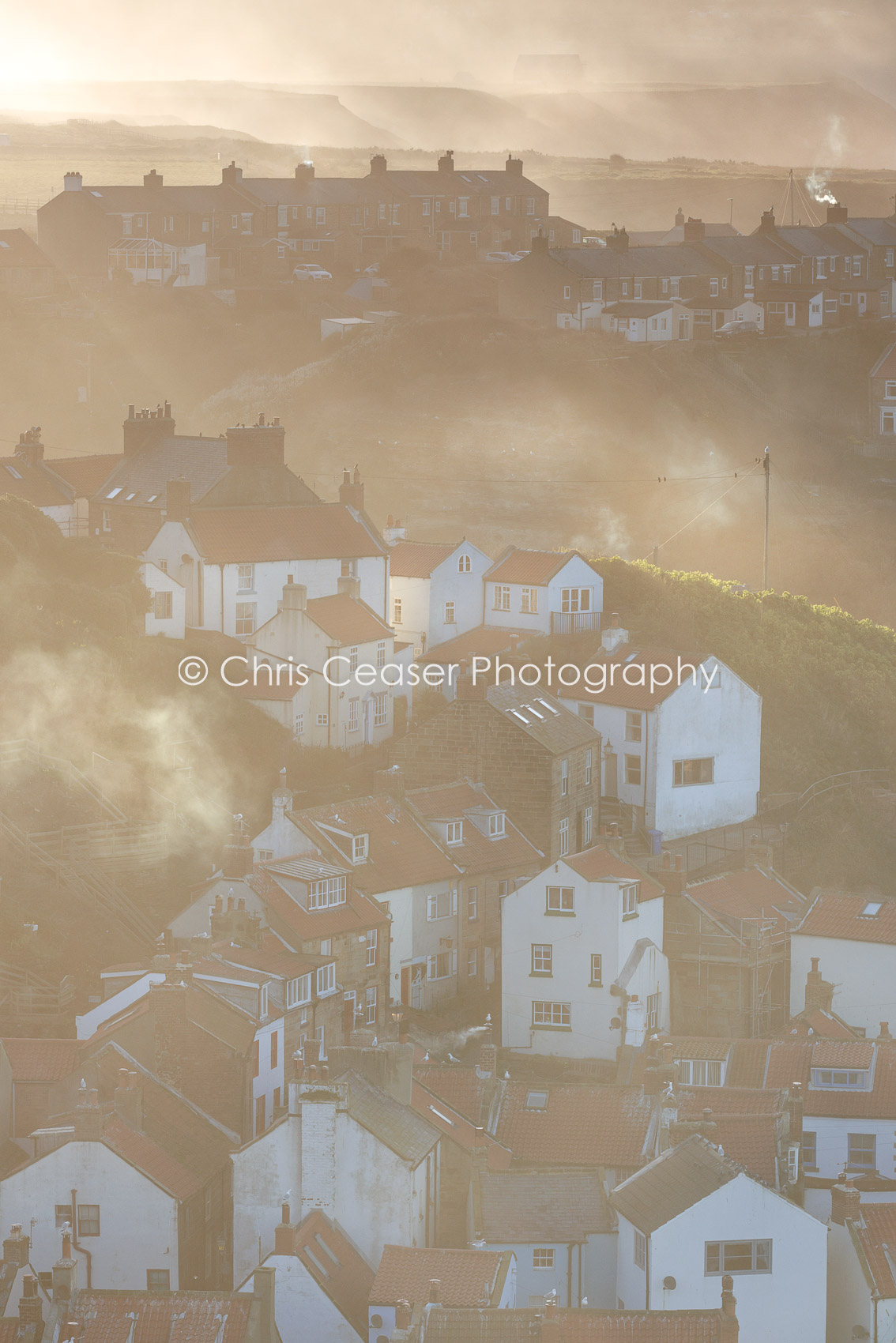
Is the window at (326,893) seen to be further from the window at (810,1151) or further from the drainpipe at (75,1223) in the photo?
the drainpipe at (75,1223)

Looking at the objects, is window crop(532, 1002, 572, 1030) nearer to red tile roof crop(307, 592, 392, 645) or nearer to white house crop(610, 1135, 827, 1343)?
white house crop(610, 1135, 827, 1343)

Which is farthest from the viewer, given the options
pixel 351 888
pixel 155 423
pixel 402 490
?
pixel 402 490

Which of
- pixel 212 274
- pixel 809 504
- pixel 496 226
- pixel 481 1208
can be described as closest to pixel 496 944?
pixel 481 1208

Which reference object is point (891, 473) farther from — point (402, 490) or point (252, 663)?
point (252, 663)

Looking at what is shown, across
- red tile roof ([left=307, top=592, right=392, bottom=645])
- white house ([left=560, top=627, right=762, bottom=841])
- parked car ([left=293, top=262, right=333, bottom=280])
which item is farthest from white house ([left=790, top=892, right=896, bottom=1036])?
parked car ([left=293, top=262, right=333, bottom=280])

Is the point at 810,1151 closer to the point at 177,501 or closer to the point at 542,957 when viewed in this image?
the point at 542,957

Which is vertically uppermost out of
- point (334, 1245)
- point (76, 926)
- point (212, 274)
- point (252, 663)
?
point (212, 274)
